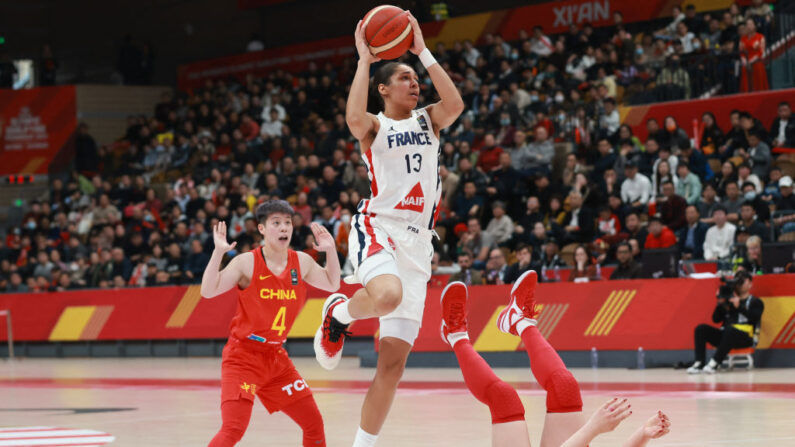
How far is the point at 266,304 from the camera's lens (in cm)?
690

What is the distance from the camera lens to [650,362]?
48.6 ft

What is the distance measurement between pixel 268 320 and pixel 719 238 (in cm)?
1041

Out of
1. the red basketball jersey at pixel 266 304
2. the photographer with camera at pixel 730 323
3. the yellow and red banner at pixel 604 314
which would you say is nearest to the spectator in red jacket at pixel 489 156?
the yellow and red banner at pixel 604 314

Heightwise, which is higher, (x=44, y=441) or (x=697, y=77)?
(x=697, y=77)

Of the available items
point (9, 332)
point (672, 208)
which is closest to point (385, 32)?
point (672, 208)

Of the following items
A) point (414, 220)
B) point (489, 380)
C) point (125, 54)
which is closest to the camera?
point (489, 380)

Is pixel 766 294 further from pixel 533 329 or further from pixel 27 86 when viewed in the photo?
pixel 27 86

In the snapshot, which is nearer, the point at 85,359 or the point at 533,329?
the point at 533,329

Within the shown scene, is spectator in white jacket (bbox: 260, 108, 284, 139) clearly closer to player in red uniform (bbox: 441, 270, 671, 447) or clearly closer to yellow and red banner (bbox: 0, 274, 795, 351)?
yellow and red banner (bbox: 0, 274, 795, 351)

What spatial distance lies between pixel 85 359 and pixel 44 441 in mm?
13839

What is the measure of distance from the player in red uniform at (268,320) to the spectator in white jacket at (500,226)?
1157 centimetres

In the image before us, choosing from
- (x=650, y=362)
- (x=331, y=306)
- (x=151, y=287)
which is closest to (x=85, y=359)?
(x=151, y=287)

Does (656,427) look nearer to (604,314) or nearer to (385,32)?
(385,32)

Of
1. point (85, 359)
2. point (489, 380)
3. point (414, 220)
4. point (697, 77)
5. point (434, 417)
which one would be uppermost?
point (697, 77)
